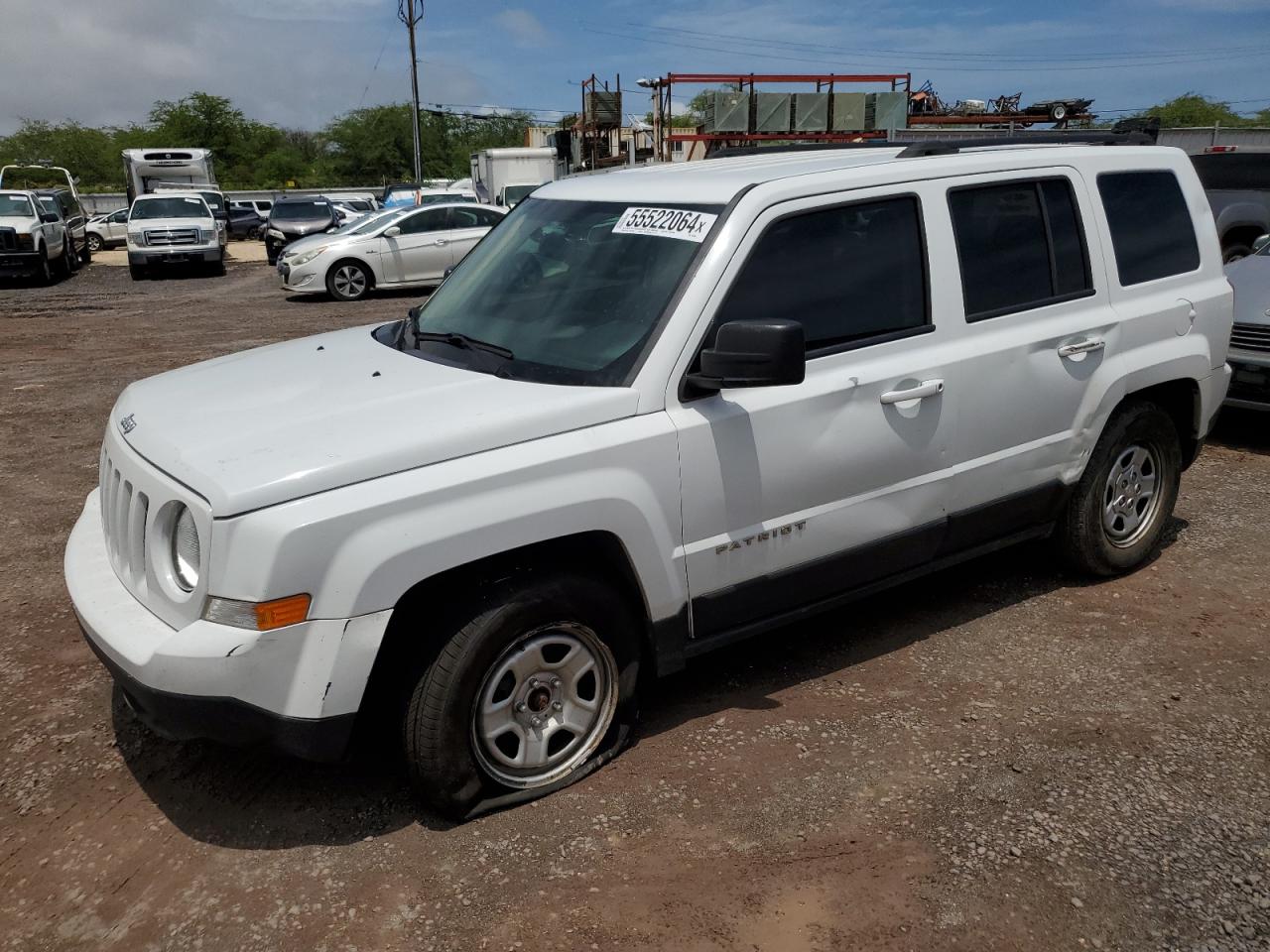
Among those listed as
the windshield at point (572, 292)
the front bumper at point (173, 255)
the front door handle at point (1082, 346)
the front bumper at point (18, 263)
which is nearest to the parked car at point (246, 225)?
the front bumper at point (173, 255)

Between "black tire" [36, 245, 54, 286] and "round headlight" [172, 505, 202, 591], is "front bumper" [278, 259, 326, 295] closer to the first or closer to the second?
"black tire" [36, 245, 54, 286]

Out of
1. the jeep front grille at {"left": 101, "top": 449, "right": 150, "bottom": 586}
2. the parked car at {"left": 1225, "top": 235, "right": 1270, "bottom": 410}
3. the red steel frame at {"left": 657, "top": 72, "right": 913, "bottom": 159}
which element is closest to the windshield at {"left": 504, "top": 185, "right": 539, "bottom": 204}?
the red steel frame at {"left": 657, "top": 72, "right": 913, "bottom": 159}

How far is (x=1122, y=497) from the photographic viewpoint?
4828mm

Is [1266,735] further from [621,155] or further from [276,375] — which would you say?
[621,155]

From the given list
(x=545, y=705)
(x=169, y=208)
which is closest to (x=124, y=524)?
(x=545, y=705)

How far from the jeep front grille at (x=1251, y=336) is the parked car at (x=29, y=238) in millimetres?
19765

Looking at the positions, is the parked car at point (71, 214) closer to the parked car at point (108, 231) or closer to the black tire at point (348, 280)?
the parked car at point (108, 231)

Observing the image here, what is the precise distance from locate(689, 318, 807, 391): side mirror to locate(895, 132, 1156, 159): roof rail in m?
1.39

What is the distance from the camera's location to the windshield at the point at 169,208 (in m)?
21.8

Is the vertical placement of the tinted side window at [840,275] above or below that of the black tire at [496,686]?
above

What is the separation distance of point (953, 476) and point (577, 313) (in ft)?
5.13

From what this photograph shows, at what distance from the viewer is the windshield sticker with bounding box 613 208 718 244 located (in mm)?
3484

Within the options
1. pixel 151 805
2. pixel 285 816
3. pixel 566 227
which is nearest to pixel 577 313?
pixel 566 227

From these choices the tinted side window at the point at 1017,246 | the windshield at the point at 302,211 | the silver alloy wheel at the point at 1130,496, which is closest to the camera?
the tinted side window at the point at 1017,246
